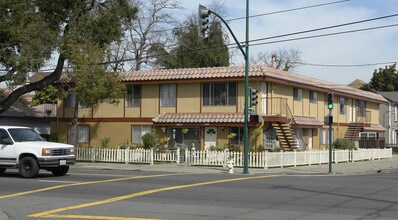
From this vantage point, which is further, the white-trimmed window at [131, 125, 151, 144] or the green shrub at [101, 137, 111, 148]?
the white-trimmed window at [131, 125, 151, 144]

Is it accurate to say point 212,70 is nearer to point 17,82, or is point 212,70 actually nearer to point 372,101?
point 17,82

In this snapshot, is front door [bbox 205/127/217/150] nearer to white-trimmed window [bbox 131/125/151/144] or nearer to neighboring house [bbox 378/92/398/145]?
white-trimmed window [bbox 131/125/151/144]

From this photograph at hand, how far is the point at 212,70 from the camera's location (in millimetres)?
34594

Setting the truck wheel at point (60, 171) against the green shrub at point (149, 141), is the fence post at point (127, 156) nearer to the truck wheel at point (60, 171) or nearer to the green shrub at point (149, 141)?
the green shrub at point (149, 141)

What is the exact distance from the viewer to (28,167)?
20250mm

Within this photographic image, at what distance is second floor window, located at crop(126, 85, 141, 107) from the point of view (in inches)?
1492

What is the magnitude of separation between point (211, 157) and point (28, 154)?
39.4 ft

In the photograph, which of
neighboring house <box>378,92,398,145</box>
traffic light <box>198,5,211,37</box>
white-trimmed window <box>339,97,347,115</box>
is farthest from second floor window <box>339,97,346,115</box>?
traffic light <box>198,5,211,37</box>

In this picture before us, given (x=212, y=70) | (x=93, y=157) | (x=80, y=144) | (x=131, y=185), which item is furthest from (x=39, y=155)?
(x=80, y=144)

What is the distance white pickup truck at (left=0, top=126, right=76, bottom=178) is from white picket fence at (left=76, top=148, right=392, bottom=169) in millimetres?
10068

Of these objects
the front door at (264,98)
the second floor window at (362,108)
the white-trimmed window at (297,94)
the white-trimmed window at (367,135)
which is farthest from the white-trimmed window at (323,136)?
the white-trimmed window at (367,135)

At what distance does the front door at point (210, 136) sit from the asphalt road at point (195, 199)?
15.6m

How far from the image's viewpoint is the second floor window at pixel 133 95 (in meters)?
37.9

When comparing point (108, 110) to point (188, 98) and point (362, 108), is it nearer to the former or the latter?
point (188, 98)
